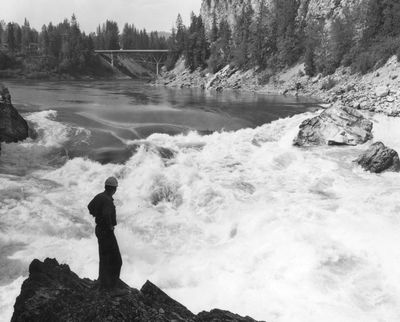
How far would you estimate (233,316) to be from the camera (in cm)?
778

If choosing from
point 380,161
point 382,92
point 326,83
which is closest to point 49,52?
point 326,83

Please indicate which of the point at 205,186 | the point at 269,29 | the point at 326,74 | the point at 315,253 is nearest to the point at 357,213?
the point at 315,253

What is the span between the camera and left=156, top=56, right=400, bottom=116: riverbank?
32.5 meters

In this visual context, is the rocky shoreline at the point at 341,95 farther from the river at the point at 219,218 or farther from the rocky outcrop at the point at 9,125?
the rocky outcrop at the point at 9,125

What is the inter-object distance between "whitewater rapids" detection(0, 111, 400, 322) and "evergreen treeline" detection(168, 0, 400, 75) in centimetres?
3688

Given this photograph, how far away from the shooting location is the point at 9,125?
2264 centimetres

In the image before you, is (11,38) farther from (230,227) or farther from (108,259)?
(108,259)

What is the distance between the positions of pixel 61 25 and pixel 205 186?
178920 mm

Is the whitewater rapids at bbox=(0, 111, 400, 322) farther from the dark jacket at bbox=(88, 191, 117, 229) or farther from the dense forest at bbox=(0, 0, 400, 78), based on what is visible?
the dense forest at bbox=(0, 0, 400, 78)

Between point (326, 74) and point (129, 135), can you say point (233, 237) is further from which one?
point (326, 74)

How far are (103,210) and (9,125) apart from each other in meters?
17.8

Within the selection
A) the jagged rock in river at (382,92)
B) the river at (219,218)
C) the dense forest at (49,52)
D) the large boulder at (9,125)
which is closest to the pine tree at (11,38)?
the dense forest at (49,52)

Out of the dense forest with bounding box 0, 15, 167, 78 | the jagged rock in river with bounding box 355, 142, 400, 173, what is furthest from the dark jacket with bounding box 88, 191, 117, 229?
the dense forest with bounding box 0, 15, 167, 78

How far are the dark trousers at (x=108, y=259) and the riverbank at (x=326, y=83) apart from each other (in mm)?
22192
